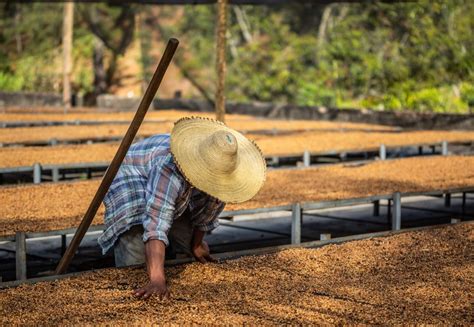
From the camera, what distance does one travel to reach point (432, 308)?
4.52 m

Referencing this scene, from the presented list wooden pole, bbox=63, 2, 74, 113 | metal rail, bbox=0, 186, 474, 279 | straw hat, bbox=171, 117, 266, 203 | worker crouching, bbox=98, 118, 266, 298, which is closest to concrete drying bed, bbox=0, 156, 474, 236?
metal rail, bbox=0, 186, 474, 279

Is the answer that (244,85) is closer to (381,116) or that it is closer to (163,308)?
(381,116)

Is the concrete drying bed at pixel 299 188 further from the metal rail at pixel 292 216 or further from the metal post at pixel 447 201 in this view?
the metal rail at pixel 292 216

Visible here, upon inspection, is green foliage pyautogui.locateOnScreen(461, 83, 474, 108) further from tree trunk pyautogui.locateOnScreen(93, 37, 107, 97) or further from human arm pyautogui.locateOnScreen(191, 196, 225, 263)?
tree trunk pyautogui.locateOnScreen(93, 37, 107, 97)

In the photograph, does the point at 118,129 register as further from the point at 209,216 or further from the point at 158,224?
the point at 158,224

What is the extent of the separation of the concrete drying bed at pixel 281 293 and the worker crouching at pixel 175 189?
203mm

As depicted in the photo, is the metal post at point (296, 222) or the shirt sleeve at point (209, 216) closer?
the shirt sleeve at point (209, 216)

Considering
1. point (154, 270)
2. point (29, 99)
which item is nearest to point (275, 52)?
point (29, 99)

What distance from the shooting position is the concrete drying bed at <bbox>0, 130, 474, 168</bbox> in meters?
11.5

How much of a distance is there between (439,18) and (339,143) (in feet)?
39.4

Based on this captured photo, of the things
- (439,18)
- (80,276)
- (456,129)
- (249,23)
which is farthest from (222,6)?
(249,23)

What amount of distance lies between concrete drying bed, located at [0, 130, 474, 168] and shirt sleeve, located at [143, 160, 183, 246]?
6360 mm

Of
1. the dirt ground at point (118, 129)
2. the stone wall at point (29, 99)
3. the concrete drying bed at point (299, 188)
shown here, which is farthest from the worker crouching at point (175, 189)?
the stone wall at point (29, 99)

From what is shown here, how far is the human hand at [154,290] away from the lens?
14.8 ft
